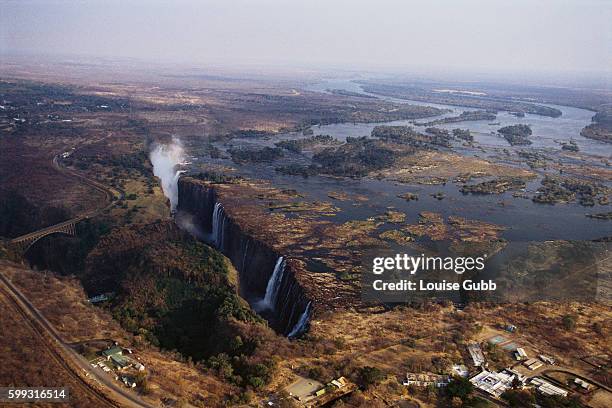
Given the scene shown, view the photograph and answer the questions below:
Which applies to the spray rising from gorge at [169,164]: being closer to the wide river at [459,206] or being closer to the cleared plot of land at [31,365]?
the wide river at [459,206]

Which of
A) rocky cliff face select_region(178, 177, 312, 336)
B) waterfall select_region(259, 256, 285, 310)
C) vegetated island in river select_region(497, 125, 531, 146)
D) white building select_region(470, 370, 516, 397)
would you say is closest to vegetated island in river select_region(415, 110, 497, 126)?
vegetated island in river select_region(497, 125, 531, 146)

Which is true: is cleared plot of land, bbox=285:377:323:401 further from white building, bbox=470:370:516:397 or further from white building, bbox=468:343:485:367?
white building, bbox=468:343:485:367

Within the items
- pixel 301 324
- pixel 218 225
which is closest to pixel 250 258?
pixel 218 225

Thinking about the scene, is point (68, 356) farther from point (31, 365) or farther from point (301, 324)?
point (301, 324)

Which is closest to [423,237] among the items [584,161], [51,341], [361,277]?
[361,277]

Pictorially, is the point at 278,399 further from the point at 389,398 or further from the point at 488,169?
the point at 488,169

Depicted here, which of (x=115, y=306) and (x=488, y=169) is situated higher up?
(x=488, y=169)
